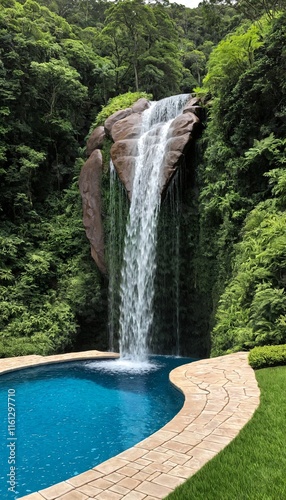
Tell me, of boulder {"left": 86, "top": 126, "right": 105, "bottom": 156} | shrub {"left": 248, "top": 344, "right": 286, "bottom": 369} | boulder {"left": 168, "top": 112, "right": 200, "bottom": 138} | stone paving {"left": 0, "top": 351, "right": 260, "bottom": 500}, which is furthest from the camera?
boulder {"left": 86, "top": 126, "right": 105, "bottom": 156}

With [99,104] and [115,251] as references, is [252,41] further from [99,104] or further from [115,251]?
[99,104]

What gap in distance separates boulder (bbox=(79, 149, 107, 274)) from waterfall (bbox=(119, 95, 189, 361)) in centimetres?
121

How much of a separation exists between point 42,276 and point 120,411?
9.54 m

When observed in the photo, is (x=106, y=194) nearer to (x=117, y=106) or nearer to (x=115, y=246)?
(x=115, y=246)

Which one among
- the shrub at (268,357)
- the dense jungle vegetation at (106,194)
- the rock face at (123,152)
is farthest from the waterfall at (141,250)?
the shrub at (268,357)

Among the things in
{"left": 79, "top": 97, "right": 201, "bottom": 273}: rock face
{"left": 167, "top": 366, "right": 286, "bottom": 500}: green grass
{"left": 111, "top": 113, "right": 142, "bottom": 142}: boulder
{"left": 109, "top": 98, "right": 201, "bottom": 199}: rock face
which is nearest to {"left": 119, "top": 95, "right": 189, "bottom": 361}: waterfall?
{"left": 109, "top": 98, "right": 201, "bottom": 199}: rock face

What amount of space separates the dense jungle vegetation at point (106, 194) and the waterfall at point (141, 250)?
1171mm

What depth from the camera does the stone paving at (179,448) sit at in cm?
285

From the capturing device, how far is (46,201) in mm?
17562

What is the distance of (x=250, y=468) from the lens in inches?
115

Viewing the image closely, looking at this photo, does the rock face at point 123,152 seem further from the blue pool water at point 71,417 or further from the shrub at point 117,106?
the blue pool water at point 71,417

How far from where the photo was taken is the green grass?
2594 millimetres

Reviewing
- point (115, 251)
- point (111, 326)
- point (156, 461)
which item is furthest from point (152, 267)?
point (156, 461)

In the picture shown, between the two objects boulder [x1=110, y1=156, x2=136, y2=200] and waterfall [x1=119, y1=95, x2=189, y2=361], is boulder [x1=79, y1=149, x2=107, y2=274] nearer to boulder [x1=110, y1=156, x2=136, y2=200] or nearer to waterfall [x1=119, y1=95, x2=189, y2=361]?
waterfall [x1=119, y1=95, x2=189, y2=361]
